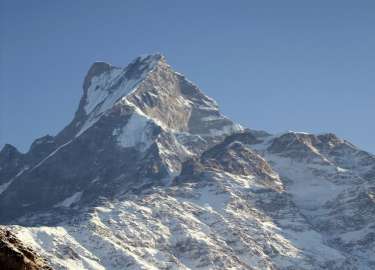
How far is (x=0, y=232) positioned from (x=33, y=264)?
2.13m

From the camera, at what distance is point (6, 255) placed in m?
40.7

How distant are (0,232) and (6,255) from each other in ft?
5.14

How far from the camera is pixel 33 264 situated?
41.2 m

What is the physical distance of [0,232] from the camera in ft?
137

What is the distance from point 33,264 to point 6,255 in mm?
1280
